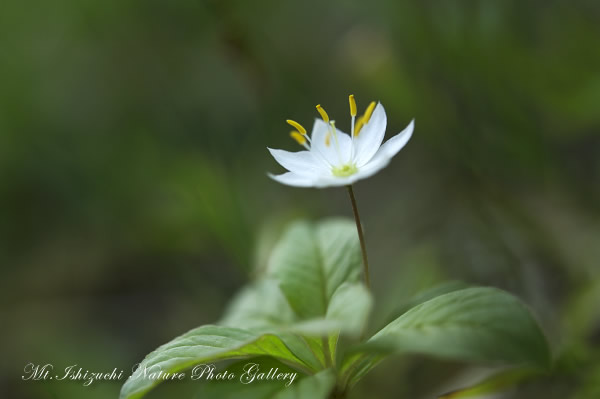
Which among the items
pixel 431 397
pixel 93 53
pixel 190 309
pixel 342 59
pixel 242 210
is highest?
pixel 93 53

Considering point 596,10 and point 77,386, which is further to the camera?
point 596,10

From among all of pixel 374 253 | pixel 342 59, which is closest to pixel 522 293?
pixel 374 253

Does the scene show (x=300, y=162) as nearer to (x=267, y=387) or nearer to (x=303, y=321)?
(x=303, y=321)

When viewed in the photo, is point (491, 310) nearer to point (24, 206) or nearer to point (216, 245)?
point (216, 245)

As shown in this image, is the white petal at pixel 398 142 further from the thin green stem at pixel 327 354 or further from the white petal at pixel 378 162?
the thin green stem at pixel 327 354

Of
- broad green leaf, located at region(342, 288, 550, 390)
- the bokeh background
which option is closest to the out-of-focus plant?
broad green leaf, located at region(342, 288, 550, 390)

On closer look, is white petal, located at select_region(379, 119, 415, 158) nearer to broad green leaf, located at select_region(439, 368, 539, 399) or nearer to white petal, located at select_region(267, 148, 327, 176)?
white petal, located at select_region(267, 148, 327, 176)

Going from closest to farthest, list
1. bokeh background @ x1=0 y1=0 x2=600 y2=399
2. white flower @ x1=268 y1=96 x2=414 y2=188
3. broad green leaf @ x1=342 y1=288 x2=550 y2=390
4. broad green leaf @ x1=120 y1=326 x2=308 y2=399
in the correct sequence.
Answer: broad green leaf @ x1=342 y1=288 x2=550 y2=390 → broad green leaf @ x1=120 y1=326 x2=308 y2=399 → white flower @ x1=268 y1=96 x2=414 y2=188 → bokeh background @ x1=0 y1=0 x2=600 y2=399

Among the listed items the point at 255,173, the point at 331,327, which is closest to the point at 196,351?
the point at 331,327
